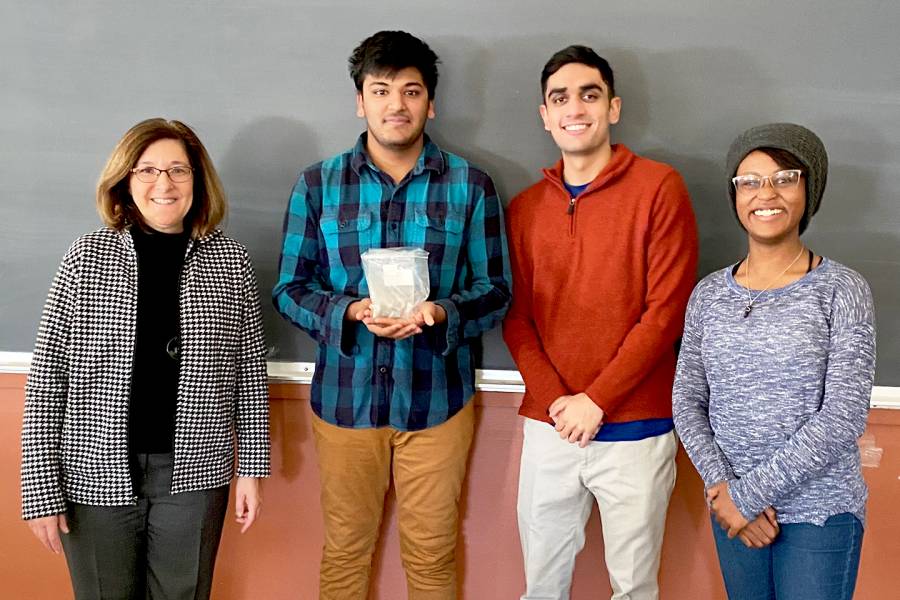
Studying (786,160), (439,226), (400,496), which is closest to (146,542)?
(400,496)

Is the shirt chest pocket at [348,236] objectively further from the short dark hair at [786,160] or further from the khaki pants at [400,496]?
the short dark hair at [786,160]

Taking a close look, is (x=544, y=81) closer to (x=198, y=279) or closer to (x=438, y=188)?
(x=438, y=188)

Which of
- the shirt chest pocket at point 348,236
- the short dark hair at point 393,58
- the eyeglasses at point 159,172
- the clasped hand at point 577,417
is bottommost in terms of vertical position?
the clasped hand at point 577,417

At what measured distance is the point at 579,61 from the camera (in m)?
1.80

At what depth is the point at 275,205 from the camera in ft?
6.92

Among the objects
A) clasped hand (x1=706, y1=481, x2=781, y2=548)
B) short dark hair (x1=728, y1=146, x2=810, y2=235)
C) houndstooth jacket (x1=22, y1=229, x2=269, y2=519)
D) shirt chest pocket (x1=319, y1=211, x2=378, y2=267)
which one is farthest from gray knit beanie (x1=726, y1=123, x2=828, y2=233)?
houndstooth jacket (x1=22, y1=229, x2=269, y2=519)

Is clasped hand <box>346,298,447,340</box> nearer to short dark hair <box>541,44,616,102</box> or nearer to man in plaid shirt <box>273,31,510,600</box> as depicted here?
man in plaid shirt <box>273,31,510,600</box>

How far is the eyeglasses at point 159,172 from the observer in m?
1.66

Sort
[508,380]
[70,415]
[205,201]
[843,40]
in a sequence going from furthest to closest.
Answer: [508,380] → [843,40] → [205,201] → [70,415]

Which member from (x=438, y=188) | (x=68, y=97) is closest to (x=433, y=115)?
(x=438, y=188)

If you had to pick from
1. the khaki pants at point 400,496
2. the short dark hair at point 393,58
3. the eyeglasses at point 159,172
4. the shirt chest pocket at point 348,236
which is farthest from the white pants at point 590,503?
the eyeglasses at point 159,172

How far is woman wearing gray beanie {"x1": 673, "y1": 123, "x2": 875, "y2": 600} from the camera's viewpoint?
4.72 ft

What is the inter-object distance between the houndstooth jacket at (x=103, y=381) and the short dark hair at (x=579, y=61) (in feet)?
3.16

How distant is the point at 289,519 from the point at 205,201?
99cm
